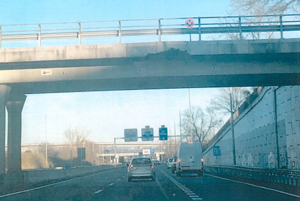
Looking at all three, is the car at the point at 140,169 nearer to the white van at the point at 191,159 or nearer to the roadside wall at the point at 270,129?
the white van at the point at 191,159

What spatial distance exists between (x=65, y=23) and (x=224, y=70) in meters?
9.49

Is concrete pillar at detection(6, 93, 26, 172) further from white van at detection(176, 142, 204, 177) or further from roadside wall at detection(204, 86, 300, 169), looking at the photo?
roadside wall at detection(204, 86, 300, 169)

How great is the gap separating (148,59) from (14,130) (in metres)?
10.7

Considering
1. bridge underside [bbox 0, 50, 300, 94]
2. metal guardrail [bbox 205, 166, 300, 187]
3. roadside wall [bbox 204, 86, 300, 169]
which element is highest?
bridge underside [bbox 0, 50, 300, 94]

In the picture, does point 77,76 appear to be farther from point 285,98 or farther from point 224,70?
point 285,98

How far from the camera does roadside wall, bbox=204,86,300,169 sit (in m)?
31.8

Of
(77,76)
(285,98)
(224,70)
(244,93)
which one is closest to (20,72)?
(77,76)

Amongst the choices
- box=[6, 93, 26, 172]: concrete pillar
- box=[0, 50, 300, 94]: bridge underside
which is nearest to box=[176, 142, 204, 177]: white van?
box=[0, 50, 300, 94]: bridge underside

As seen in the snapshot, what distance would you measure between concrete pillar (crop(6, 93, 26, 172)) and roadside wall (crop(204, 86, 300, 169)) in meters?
19.1

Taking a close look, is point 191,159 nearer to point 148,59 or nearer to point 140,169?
point 140,169

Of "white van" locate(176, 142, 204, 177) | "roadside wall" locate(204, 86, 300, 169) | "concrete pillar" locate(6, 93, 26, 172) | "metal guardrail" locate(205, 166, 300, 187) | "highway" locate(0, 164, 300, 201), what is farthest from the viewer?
"white van" locate(176, 142, 204, 177)

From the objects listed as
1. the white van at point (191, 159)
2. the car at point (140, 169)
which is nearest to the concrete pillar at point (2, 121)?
the car at point (140, 169)

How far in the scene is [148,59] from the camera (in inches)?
917

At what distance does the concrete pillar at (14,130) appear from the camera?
27.2 metres
